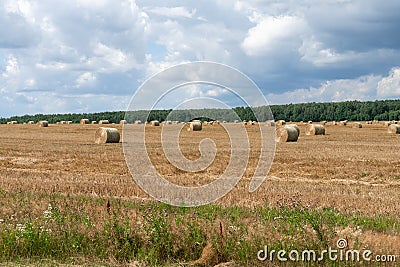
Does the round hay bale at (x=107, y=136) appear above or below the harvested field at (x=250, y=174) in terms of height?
above

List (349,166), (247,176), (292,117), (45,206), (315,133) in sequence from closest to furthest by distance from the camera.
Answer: (45,206), (247,176), (349,166), (315,133), (292,117)

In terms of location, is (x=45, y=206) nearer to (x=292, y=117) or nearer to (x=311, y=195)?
(x=311, y=195)

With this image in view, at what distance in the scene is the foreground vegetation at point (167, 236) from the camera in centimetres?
791

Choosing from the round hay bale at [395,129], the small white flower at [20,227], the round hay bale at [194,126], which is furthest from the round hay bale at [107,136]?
the round hay bale at [395,129]

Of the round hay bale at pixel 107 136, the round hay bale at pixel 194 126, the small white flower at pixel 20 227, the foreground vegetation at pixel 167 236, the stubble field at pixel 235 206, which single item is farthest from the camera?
the round hay bale at pixel 194 126

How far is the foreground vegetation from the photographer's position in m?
7.91

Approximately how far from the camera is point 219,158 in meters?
23.5

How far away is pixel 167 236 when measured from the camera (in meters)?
8.26

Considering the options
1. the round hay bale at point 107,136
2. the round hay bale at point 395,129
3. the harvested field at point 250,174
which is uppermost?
the round hay bale at point 395,129

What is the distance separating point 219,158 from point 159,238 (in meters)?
15.3

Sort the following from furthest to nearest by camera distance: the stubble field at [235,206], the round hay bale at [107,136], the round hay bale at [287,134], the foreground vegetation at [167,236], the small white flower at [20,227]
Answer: the round hay bale at [287,134] → the round hay bale at [107,136] → the small white flower at [20,227] → the stubble field at [235,206] → the foreground vegetation at [167,236]

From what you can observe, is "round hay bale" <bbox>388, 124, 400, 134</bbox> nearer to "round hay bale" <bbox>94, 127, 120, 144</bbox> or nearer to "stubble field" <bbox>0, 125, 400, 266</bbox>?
"round hay bale" <bbox>94, 127, 120, 144</bbox>

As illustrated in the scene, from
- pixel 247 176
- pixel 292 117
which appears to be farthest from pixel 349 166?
pixel 292 117

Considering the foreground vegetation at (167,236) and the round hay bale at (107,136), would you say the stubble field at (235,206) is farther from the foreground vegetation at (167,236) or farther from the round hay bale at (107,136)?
the round hay bale at (107,136)
